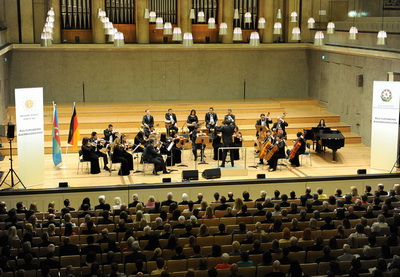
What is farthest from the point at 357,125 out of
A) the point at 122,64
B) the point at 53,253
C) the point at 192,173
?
the point at 53,253

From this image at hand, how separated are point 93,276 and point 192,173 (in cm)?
769

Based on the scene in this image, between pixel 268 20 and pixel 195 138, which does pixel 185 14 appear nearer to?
pixel 268 20

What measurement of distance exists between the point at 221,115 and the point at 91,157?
293 inches

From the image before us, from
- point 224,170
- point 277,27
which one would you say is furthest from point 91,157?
point 277,27

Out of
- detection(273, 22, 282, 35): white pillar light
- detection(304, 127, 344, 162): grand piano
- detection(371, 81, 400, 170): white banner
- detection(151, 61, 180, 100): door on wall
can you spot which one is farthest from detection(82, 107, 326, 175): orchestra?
detection(151, 61, 180, 100): door on wall

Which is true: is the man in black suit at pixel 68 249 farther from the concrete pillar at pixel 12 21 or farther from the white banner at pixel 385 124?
the concrete pillar at pixel 12 21

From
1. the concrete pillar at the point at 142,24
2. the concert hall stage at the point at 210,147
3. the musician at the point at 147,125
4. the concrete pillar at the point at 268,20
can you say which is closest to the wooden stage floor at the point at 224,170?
the concert hall stage at the point at 210,147

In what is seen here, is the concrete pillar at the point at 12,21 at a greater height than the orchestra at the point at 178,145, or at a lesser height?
greater

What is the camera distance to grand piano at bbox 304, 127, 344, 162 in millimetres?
19047

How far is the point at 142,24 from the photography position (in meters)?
25.2

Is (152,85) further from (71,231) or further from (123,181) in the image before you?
(71,231)

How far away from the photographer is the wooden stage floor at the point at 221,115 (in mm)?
17453

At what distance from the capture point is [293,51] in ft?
88.1

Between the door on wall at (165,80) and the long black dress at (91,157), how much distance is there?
8.77 meters
